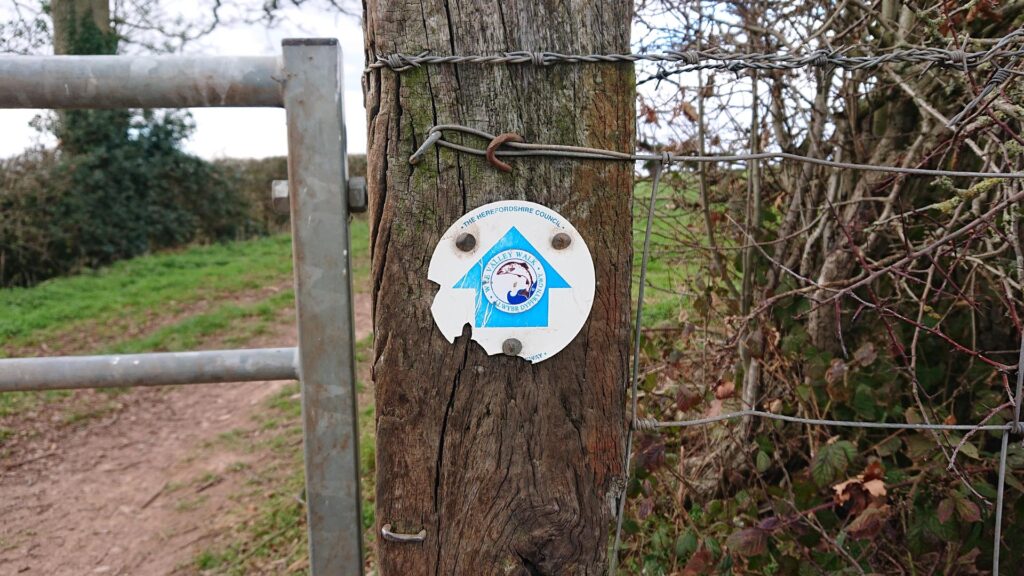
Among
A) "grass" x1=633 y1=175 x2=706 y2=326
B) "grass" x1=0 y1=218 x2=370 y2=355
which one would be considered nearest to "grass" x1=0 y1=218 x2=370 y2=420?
"grass" x1=0 y1=218 x2=370 y2=355

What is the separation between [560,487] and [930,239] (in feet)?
5.24

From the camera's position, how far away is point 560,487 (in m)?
1.17

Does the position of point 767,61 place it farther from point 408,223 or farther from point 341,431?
point 341,431

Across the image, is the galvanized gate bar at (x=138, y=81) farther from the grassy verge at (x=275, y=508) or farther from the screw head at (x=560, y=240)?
the grassy verge at (x=275, y=508)

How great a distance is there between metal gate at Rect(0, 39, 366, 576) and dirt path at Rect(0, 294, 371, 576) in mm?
2638

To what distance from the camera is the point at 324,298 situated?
44.7 inches

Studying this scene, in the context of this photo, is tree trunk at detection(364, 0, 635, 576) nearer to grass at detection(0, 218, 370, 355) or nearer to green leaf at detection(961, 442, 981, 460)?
green leaf at detection(961, 442, 981, 460)

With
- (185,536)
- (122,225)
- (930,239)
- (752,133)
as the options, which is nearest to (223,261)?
(122,225)

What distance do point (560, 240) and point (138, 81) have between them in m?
0.72

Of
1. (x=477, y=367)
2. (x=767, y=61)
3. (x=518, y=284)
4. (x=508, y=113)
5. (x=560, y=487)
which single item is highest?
(x=767, y=61)

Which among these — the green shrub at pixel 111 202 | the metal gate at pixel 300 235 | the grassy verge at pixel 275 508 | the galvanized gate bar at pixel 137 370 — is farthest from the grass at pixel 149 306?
the metal gate at pixel 300 235

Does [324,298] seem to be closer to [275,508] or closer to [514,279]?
[514,279]

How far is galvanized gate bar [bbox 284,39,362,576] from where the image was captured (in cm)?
109

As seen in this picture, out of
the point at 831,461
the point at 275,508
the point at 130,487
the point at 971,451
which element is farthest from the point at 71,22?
the point at 971,451
